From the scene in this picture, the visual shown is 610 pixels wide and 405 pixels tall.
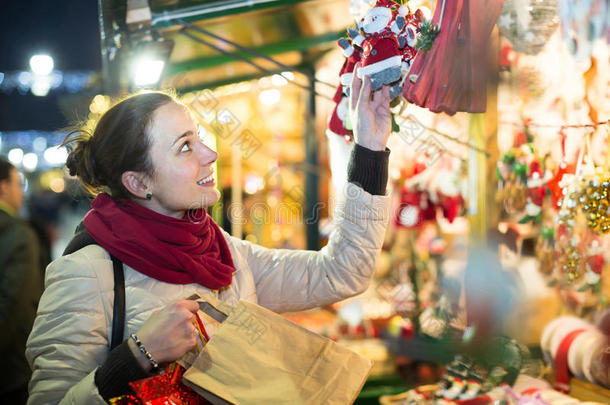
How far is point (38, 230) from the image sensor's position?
123 inches

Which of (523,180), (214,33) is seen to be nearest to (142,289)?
(523,180)

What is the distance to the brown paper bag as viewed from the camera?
1.19m

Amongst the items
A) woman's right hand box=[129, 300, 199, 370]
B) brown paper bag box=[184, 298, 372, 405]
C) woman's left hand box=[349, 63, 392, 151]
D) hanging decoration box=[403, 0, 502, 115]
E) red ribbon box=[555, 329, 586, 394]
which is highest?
hanging decoration box=[403, 0, 502, 115]

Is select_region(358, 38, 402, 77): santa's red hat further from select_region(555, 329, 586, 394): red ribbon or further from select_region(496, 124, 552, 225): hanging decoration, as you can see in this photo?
select_region(555, 329, 586, 394): red ribbon

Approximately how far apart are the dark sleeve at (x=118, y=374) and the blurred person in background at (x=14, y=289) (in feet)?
6.48

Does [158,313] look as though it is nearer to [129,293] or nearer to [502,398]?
[129,293]

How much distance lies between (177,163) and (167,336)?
0.50 metres

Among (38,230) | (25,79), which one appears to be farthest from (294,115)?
(25,79)

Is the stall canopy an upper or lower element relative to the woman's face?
upper

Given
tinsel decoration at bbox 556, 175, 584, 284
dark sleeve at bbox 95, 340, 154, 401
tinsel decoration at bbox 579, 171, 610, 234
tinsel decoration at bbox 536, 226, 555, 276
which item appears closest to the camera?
dark sleeve at bbox 95, 340, 154, 401

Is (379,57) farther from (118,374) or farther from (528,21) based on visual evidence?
(118,374)

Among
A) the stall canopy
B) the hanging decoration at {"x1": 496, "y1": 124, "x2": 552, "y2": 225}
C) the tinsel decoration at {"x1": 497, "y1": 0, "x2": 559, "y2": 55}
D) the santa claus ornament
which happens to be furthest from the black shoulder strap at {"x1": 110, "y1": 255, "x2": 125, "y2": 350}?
the hanging decoration at {"x1": 496, "y1": 124, "x2": 552, "y2": 225}

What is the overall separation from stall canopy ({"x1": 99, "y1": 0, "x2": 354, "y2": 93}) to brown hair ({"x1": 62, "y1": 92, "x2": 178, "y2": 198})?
2.75ft

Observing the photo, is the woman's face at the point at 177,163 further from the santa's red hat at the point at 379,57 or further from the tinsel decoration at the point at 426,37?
the tinsel decoration at the point at 426,37
